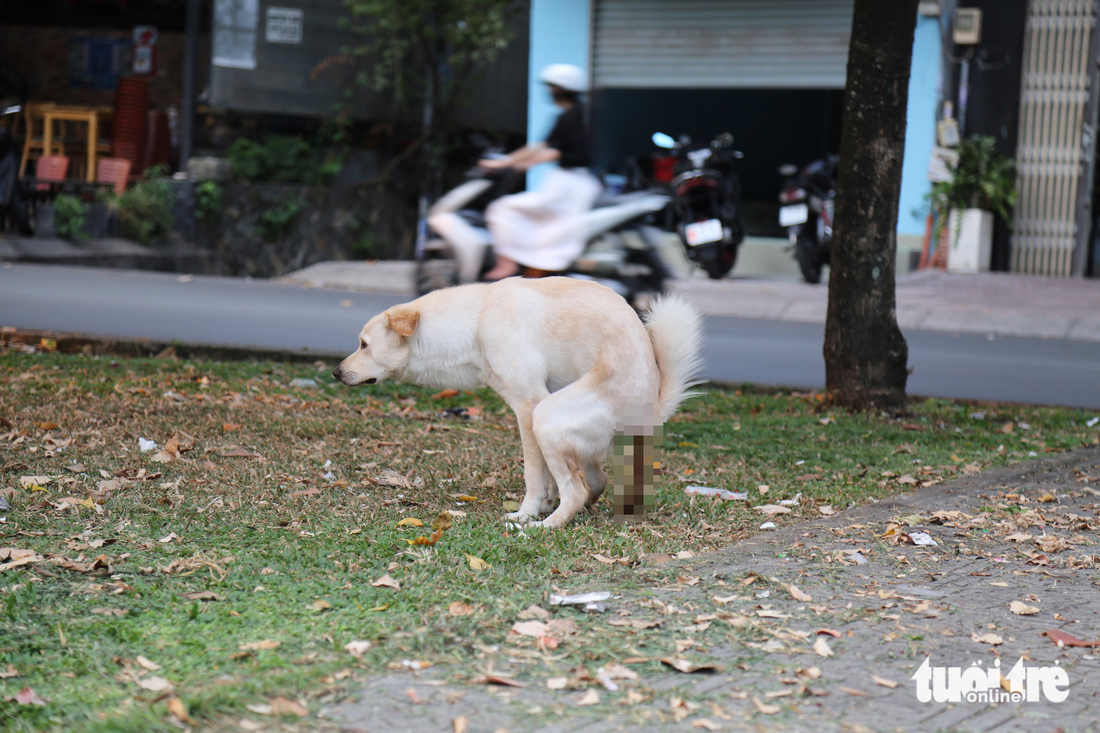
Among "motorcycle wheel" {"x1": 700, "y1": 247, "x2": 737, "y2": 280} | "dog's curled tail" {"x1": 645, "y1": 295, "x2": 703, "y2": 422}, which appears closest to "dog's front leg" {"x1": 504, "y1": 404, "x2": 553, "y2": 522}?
"dog's curled tail" {"x1": 645, "y1": 295, "x2": 703, "y2": 422}

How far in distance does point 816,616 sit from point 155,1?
18.3m

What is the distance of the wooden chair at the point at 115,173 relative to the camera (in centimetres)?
1648

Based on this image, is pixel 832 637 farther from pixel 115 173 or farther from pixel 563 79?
pixel 115 173

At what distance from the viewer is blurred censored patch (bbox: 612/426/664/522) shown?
14.3 ft

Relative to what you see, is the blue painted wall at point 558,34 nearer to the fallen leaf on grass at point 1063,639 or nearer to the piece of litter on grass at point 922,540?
the piece of litter on grass at point 922,540

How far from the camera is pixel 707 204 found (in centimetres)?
1436

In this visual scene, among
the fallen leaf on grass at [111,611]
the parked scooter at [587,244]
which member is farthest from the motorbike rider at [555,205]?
the fallen leaf on grass at [111,611]

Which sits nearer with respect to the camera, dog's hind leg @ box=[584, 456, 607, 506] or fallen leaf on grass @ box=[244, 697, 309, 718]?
fallen leaf on grass @ box=[244, 697, 309, 718]

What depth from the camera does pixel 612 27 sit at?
55.3 ft

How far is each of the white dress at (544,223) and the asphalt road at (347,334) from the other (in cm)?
140

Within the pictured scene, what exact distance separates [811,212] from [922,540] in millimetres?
10467

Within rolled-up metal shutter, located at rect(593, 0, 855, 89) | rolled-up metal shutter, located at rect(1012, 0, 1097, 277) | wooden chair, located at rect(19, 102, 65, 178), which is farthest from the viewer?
A: wooden chair, located at rect(19, 102, 65, 178)

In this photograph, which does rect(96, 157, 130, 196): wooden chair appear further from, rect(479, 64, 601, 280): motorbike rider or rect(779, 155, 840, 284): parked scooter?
rect(479, 64, 601, 280): motorbike rider

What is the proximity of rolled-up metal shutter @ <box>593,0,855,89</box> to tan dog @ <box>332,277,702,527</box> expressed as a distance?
485 inches
